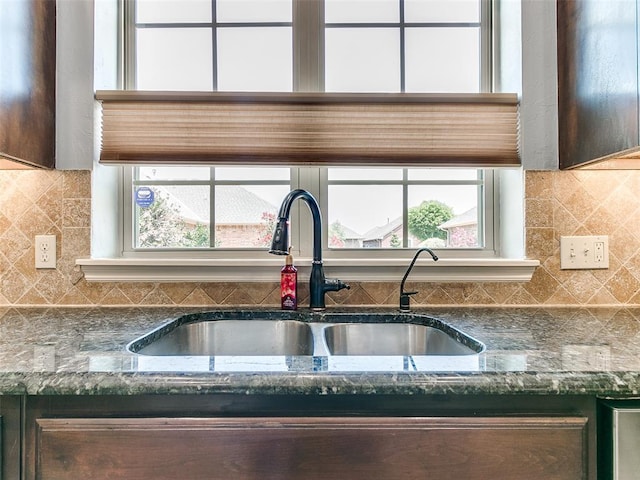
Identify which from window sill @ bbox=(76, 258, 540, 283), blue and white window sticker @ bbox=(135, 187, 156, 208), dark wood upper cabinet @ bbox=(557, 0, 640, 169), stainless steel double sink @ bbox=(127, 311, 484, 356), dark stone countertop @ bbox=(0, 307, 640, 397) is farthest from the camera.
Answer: blue and white window sticker @ bbox=(135, 187, 156, 208)

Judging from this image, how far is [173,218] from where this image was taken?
5.12 feet

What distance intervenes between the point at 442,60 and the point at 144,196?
1.23m

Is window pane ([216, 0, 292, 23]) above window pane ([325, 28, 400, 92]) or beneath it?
above

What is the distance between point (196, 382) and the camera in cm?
71

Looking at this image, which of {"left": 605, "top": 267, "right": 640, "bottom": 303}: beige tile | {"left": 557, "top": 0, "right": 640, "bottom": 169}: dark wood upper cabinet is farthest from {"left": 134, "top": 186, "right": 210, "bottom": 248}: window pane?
{"left": 605, "top": 267, "right": 640, "bottom": 303}: beige tile

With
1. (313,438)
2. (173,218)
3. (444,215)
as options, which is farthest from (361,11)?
(313,438)

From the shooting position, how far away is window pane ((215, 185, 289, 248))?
5.10 ft

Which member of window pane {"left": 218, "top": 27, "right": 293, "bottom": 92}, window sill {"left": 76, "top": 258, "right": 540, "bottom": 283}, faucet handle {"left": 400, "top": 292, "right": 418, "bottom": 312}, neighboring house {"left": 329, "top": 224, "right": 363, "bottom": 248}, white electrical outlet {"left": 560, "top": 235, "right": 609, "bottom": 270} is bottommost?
faucet handle {"left": 400, "top": 292, "right": 418, "bottom": 312}

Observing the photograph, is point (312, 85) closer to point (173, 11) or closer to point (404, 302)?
point (173, 11)

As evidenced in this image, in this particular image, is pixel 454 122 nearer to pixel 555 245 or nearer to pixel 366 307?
pixel 555 245

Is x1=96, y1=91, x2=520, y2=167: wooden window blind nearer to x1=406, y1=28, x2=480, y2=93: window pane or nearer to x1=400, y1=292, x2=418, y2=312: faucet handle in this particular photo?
x1=406, y1=28, x2=480, y2=93: window pane

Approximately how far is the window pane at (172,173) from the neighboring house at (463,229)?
91cm

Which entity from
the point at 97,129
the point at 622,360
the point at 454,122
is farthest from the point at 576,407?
the point at 97,129

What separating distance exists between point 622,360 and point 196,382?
0.78 m
